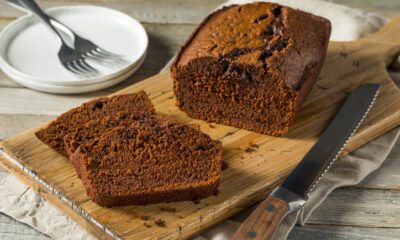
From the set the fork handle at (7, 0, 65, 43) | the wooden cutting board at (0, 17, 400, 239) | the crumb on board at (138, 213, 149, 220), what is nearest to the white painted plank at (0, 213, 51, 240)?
the wooden cutting board at (0, 17, 400, 239)

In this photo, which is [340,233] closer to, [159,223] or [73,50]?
[159,223]

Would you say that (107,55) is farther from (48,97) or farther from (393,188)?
(393,188)

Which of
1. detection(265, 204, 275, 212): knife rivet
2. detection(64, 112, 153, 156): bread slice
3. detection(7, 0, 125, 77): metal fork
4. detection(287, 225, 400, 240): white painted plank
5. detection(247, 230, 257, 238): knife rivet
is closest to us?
detection(247, 230, 257, 238): knife rivet

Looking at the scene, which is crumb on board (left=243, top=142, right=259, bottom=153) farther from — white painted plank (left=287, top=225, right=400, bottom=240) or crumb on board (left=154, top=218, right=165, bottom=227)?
crumb on board (left=154, top=218, right=165, bottom=227)

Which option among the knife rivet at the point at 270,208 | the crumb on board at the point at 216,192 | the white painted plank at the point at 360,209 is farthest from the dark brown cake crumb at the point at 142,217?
the white painted plank at the point at 360,209

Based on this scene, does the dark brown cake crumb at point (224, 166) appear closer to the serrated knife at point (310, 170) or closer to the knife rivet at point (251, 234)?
the serrated knife at point (310, 170)

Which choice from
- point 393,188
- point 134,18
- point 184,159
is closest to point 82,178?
point 184,159
